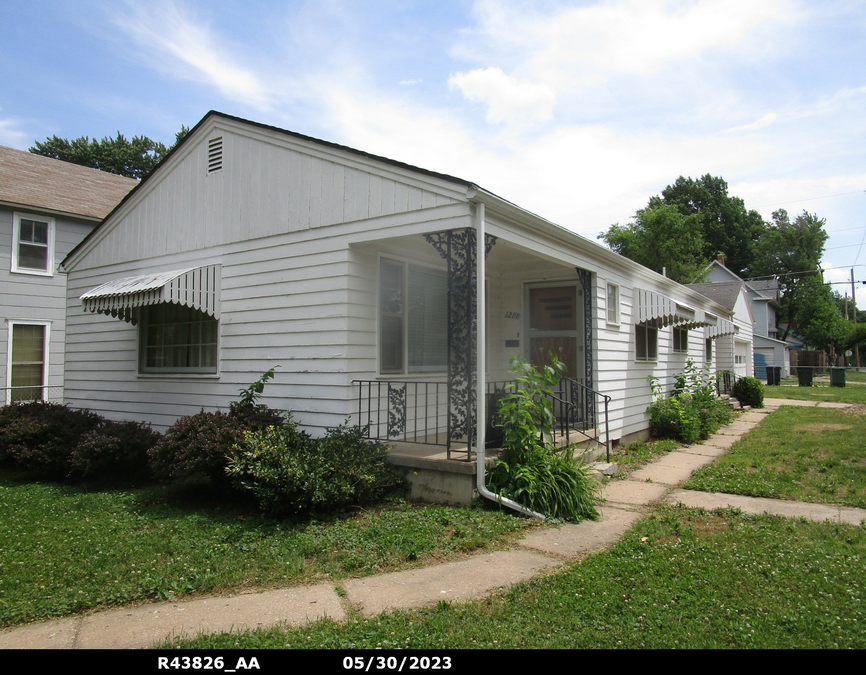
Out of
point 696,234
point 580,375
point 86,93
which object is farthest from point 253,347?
point 696,234

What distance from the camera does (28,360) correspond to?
12922 millimetres

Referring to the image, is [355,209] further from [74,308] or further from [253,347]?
[74,308]

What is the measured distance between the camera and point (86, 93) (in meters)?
14.4

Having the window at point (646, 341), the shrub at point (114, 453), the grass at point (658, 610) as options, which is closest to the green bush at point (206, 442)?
the shrub at point (114, 453)

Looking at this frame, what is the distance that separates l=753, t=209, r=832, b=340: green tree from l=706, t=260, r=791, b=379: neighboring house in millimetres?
1119

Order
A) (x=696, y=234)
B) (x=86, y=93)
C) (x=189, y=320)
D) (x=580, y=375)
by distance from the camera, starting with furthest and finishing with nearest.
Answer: (x=696, y=234) → (x=86, y=93) → (x=580, y=375) → (x=189, y=320)

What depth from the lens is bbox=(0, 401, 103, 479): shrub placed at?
318 inches

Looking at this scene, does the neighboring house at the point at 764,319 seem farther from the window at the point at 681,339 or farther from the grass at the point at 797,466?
the grass at the point at 797,466

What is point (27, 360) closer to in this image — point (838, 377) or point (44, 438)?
point (44, 438)

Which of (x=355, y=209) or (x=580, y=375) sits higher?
(x=355, y=209)

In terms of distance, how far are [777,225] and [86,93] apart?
56.2 metres

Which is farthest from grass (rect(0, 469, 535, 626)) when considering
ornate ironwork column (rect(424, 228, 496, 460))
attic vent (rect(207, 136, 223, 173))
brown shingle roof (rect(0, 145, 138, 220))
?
brown shingle roof (rect(0, 145, 138, 220))

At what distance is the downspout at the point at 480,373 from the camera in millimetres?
5918

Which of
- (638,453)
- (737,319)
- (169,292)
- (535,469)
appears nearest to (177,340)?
(169,292)
